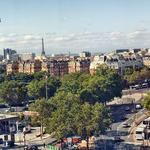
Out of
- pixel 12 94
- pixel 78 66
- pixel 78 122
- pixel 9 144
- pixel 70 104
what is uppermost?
pixel 78 66

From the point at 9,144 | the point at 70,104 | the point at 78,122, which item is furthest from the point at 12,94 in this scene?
the point at 78,122

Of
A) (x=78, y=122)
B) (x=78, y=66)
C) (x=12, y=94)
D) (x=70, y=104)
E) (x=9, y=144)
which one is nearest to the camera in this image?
(x=78, y=122)

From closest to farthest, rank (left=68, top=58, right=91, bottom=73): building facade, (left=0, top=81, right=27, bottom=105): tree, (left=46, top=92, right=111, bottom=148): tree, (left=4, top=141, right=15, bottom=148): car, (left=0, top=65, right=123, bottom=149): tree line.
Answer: (left=46, top=92, right=111, bottom=148): tree, (left=0, top=65, right=123, bottom=149): tree line, (left=4, top=141, right=15, bottom=148): car, (left=0, top=81, right=27, bottom=105): tree, (left=68, top=58, right=91, bottom=73): building facade

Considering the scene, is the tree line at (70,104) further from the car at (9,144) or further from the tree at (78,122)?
the car at (9,144)

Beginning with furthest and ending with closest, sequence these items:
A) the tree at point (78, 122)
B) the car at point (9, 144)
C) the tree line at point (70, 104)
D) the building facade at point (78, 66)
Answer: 1. the building facade at point (78, 66)
2. the car at point (9, 144)
3. the tree line at point (70, 104)
4. the tree at point (78, 122)

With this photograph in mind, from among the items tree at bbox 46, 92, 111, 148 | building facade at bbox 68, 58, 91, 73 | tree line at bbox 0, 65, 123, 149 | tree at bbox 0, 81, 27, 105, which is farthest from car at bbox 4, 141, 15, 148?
building facade at bbox 68, 58, 91, 73

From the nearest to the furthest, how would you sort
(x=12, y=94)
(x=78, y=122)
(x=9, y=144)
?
(x=78, y=122), (x=9, y=144), (x=12, y=94)

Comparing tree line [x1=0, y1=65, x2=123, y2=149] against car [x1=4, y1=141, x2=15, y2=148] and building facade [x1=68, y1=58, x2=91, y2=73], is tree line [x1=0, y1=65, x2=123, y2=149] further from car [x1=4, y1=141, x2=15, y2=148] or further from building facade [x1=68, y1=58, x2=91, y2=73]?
building facade [x1=68, y1=58, x2=91, y2=73]

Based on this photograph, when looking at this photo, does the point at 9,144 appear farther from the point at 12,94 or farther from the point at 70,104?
the point at 12,94

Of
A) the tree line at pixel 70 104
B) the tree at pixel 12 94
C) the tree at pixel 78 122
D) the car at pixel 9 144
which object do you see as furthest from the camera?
the tree at pixel 12 94

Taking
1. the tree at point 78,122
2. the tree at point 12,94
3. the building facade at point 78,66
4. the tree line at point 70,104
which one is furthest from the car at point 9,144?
the building facade at point 78,66

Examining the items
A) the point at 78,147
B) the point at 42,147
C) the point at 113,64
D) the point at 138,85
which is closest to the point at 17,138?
the point at 42,147

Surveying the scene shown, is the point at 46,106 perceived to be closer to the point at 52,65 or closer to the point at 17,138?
the point at 17,138

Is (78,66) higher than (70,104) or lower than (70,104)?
higher
